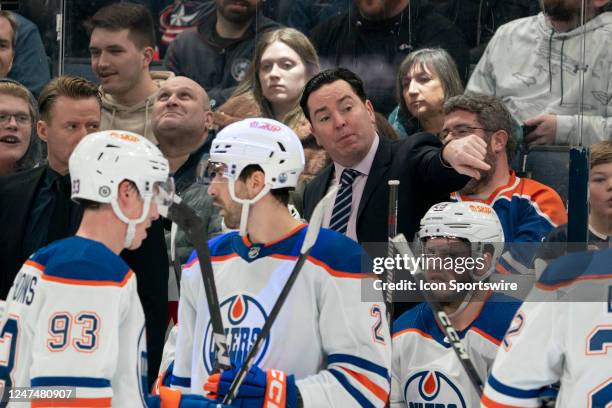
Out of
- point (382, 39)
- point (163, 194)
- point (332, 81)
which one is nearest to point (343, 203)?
point (332, 81)

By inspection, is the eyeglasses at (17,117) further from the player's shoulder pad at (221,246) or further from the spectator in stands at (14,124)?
the player's shoulder pad at (221,246)

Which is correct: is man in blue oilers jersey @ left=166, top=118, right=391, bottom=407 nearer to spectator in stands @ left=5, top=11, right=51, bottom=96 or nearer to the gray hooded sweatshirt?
the gray hooded sweatshirt

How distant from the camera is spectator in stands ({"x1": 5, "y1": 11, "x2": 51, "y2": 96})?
15.3 ft

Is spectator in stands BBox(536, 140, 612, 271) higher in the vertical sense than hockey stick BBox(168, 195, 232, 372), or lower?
higher

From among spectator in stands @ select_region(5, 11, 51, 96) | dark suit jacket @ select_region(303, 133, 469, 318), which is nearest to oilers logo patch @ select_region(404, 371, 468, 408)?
dark suit jacket @ select_region(303, 133, 469, 318)

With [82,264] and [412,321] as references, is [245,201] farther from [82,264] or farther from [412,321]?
[412,321]

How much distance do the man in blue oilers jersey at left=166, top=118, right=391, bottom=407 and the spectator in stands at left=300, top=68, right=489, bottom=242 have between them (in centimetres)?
65

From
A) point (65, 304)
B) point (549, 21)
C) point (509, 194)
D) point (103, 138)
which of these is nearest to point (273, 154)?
point (103, 138)

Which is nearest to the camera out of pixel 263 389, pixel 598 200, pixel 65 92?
pixel 263 389

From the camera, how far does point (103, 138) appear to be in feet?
9.46

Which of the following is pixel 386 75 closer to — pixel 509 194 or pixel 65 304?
pixel 509 194

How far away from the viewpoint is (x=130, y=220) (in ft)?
9.32

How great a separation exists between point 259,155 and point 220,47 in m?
1.53

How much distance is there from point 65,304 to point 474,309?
1427 mm
